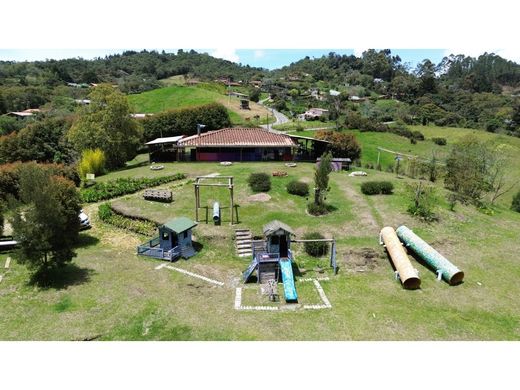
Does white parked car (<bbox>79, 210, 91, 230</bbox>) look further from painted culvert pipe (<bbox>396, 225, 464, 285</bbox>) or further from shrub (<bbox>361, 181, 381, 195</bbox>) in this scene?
shrub (<bbox>361, 181, 381, 195</bbox>)

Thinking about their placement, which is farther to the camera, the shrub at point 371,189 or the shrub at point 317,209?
the shrub at point 371,189

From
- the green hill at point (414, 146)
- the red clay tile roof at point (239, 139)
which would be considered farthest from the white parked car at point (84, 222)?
the green hill at point (414, 146)

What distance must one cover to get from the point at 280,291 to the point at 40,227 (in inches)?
471

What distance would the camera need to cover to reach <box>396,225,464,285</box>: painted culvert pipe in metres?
18.9

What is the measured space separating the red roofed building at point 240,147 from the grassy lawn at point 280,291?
1663cm

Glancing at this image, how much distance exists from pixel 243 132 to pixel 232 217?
23227 mm

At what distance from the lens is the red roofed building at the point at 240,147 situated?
4394 centimetres

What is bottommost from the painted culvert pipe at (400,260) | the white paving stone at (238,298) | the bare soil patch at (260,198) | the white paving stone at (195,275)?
the white paving stone at (195,275)

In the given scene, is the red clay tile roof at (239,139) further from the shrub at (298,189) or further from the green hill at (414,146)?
the shrub at (298,189)

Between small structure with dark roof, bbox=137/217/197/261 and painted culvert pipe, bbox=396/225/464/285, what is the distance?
13.1 m

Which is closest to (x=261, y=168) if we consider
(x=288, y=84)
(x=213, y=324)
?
(x=213, y=324)

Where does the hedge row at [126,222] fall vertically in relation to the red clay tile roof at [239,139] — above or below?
below

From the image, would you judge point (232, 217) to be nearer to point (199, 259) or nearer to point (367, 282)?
point (199, 259)

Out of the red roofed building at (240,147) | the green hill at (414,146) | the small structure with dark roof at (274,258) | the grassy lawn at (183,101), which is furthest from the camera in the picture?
the grassy lawn at (183,101)
